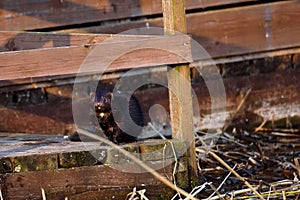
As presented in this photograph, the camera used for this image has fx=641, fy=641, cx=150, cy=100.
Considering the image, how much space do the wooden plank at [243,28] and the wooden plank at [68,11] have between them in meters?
0.11

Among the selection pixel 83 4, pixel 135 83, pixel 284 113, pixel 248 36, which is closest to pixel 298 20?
pixel 248 36

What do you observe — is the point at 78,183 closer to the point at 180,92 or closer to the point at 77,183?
the point at 77,183

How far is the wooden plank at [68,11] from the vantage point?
21.3 feet

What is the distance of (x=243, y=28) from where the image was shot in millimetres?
6762

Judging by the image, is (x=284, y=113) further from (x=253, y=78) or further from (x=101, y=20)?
(x=101, y=20)

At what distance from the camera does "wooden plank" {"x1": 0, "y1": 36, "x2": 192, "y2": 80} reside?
14.3 ft

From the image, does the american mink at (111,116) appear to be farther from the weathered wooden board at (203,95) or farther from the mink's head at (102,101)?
the weathered wooden board at (203,95)

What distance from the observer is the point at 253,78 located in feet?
22.9

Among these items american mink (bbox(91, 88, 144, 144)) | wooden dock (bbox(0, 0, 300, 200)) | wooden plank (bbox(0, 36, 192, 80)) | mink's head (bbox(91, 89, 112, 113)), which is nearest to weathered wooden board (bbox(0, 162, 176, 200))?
wooden plank (bbox(0, 36, 192, 80))

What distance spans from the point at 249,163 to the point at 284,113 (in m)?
1.53

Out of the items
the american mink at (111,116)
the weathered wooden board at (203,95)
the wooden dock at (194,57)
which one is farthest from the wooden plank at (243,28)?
the american mink at (111,116)

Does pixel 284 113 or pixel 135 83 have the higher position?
pixel 135 83

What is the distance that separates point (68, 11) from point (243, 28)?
184cm

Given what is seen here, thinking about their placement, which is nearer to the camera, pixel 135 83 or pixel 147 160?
pixel 147 160
